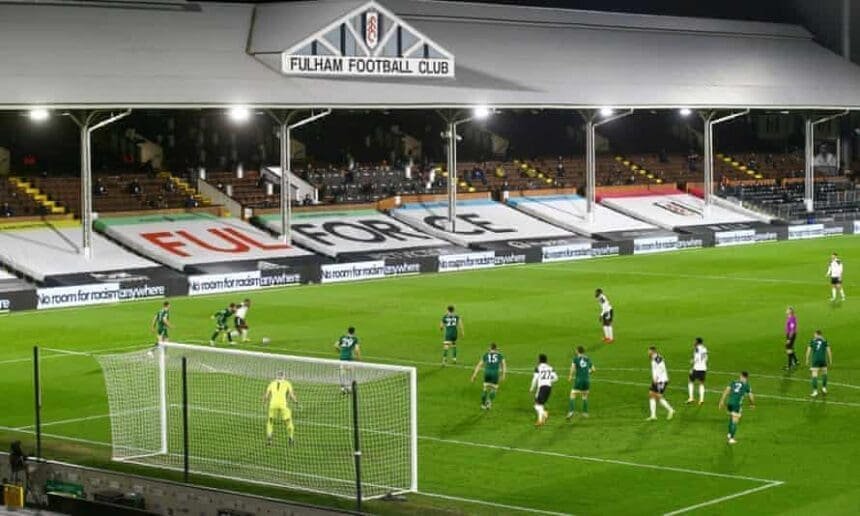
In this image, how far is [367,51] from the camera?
67.2 metres

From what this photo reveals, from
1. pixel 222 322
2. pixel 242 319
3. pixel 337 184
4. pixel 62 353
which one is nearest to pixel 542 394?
pixel 222 322

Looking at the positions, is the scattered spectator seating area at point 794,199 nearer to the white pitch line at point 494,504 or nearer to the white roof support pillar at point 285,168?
the white roof support pillar at point 285,168

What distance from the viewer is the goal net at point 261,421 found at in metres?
26.9

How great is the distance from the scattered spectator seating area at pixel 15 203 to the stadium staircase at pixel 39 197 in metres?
0.18

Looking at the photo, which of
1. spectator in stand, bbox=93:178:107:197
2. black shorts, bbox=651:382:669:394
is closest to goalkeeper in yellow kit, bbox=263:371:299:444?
black shorts, bbox=651:382:669:394

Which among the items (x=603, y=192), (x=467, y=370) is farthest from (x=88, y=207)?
(x=603, y=192)

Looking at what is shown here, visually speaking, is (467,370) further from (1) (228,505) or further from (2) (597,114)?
(2) (597,114)

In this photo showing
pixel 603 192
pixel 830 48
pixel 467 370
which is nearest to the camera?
pixel 467 370

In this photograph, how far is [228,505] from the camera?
75.0 feet

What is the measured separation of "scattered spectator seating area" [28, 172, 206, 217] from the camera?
65938 mm

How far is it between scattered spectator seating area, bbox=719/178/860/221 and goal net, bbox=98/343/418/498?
53779 mm

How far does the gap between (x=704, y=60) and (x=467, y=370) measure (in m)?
48.6

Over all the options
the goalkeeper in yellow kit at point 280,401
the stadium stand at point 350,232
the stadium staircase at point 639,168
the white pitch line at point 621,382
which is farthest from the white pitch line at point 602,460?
the stadium staircase at point 639,168

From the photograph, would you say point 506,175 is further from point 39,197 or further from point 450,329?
point 450,329
